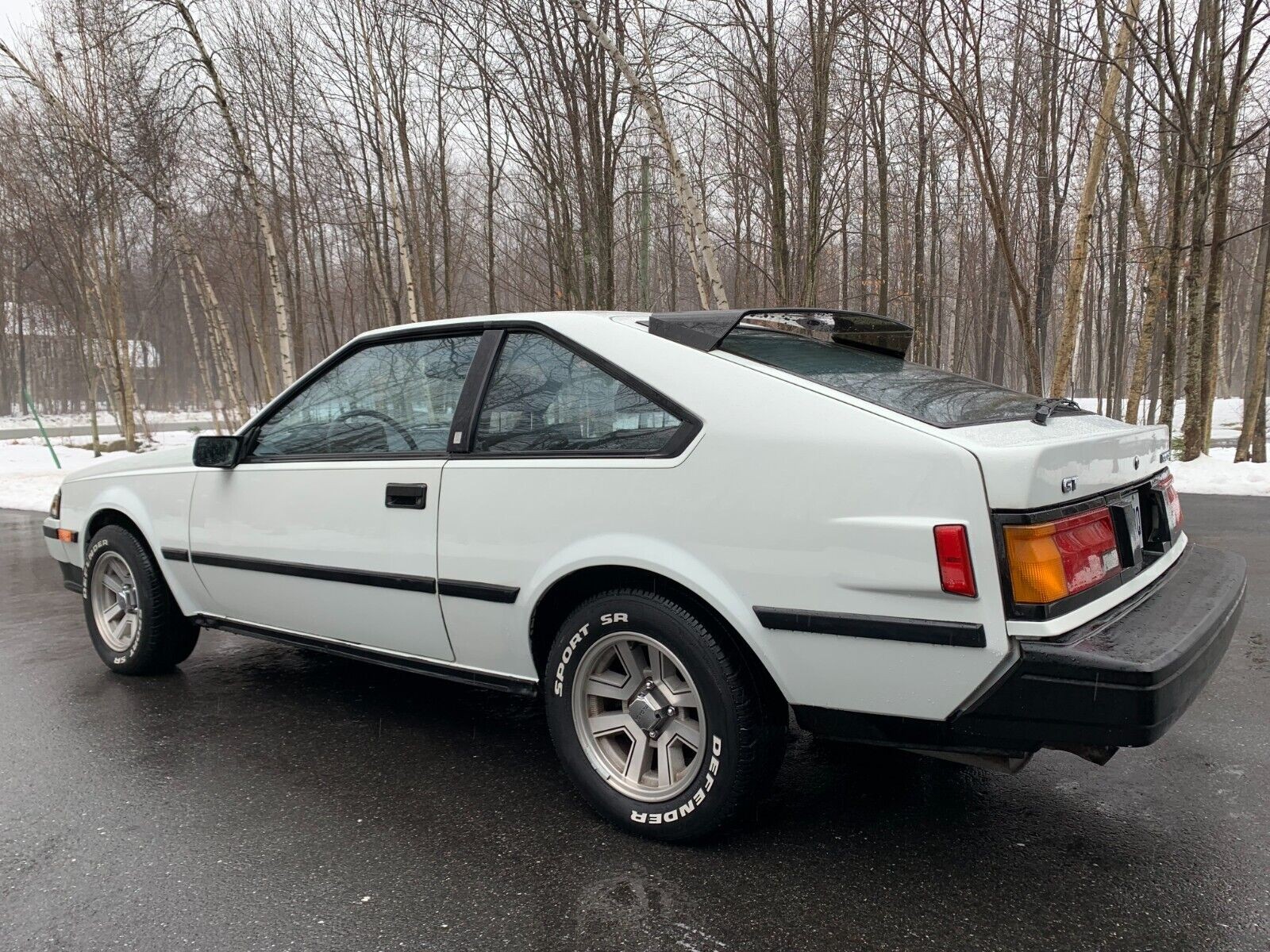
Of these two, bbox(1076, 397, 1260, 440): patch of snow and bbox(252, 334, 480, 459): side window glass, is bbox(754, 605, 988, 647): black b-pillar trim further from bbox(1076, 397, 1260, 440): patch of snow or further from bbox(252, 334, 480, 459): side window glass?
bbox(1076, 397, 1260, 440): patch of snow

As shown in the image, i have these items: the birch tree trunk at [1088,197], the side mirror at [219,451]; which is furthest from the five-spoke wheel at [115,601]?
the birch tree trunk at [1088,197]

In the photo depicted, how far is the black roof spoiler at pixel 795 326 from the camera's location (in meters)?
2.67

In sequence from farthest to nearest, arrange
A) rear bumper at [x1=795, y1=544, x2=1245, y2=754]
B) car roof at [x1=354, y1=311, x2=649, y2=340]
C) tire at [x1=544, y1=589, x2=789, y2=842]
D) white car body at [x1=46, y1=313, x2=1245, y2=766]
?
car roof at [x1=354, y1=311, x2=649, y2=340], tire at [x1=544, y1=589, x2=789, y2=842], white car body at [x1=46, y1=313, x2=1245, y2=766], rear bumper at [x1=795, y1=544, x2=1245, y2=754]

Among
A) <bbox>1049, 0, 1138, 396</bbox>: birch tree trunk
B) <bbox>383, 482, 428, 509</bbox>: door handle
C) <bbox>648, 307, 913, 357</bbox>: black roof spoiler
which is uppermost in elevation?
<bbox>1049, 0, 1138, 396</bbox>: birch tree trunk

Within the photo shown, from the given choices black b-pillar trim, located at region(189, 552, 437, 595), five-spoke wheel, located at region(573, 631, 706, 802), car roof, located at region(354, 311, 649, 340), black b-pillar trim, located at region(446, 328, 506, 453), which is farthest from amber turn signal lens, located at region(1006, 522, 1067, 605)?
black b-pillar trim, located at region(189, 552, 437, 595)

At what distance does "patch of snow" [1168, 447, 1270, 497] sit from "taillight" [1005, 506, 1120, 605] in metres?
9.02

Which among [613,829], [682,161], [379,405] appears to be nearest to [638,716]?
[613,829]

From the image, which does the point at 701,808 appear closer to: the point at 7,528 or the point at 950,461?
the point at 950,461

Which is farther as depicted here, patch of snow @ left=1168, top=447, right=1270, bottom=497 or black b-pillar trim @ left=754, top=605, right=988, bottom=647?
patch of snow @ left=1168, top=447, right=1270, bottom=497

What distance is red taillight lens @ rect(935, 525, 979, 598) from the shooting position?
203cm

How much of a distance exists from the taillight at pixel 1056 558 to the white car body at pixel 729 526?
Result: 5 cm

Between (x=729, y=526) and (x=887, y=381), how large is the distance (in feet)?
2.57

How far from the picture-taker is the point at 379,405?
3367 millimetres

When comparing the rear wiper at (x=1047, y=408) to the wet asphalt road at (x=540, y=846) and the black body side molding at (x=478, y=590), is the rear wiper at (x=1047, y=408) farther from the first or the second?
the black body side molding at (x=478, y=590)
